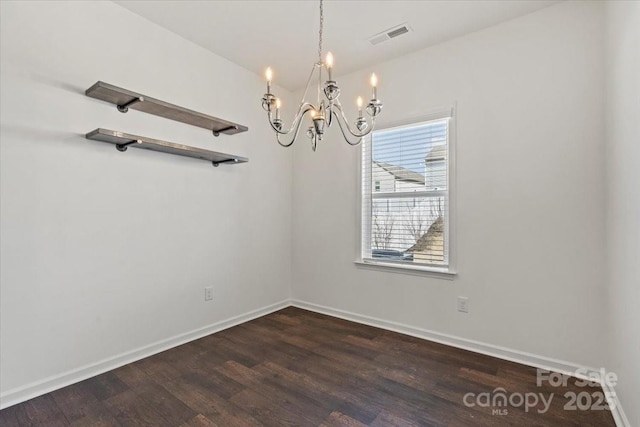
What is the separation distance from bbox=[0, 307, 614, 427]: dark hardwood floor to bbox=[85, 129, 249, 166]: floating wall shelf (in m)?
1.70

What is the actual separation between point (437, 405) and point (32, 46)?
135 inches

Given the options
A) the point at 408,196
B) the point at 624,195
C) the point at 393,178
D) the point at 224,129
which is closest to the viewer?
the point at 624,195

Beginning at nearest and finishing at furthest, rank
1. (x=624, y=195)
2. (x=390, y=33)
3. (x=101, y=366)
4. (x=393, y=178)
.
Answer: (x=624, y=195), (x=101, y=366), (x=390, y=33), (x=393, y=178)

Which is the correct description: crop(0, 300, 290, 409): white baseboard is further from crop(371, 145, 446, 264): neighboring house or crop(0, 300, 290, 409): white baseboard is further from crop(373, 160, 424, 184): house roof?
crop(373, 160, 424, 184): house roof

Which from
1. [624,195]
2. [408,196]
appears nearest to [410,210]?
[408,196]

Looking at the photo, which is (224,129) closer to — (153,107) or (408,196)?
(153,107)

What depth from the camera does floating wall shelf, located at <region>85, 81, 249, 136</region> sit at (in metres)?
2.15

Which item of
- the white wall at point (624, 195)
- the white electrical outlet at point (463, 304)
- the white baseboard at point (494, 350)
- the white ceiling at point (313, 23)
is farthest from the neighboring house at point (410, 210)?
the white wall at point (624, 195)

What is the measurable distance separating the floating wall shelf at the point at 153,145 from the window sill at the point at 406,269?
5.53 ft

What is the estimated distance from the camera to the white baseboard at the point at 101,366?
6.40 ft

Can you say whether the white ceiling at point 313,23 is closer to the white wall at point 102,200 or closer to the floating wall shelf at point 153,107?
the white wall at point 102,200

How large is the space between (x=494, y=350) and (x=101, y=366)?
3.06 metres

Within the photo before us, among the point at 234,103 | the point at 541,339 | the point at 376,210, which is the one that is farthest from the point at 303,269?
the point at 541,339

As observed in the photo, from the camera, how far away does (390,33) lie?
2736 millimetres
